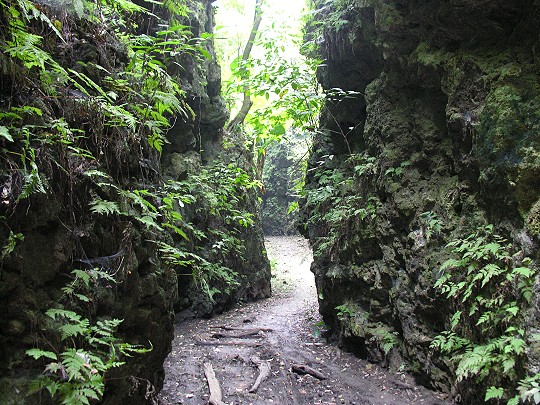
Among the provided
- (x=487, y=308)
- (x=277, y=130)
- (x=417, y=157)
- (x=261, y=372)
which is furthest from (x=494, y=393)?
(x=277, y=130)

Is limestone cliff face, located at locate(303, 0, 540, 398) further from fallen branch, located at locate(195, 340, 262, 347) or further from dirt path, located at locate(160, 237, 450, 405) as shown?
fallen branch, located at locate(195, 340, 262, 347)

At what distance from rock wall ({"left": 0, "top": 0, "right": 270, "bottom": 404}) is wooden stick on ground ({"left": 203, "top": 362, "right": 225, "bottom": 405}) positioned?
892 mm

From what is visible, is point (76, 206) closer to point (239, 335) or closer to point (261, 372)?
point (261, 372)

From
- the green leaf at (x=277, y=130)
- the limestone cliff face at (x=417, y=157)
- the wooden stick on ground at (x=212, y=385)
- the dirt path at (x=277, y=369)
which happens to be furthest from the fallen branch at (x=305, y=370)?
the green leaf at (x=277, y=130)

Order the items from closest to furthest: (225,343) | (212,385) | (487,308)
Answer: (487,308) < (212,385) < (225,343)

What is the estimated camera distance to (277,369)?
677 centimetres

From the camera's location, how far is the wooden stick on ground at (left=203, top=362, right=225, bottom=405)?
17.7 feet

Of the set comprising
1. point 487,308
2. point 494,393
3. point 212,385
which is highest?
point 487,308

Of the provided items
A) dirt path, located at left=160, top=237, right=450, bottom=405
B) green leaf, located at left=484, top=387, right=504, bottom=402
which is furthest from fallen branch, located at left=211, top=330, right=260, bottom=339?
green leaf, located at left=484, top=387, right=504, bottom=402

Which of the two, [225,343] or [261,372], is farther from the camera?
[225,343]

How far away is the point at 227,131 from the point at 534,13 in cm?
1099

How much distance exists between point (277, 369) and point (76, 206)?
15.5 ft

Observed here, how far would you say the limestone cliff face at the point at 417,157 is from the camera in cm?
458

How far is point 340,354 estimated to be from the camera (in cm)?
770
